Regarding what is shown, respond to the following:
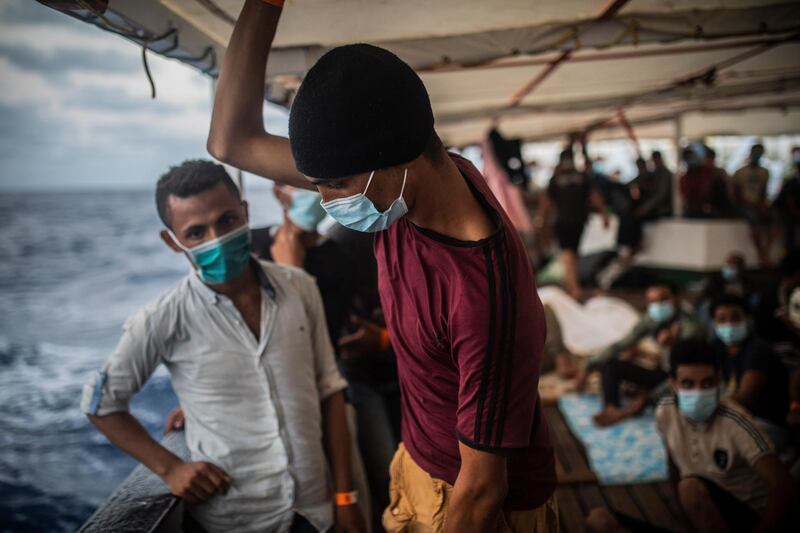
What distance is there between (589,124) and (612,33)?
8.41 meters

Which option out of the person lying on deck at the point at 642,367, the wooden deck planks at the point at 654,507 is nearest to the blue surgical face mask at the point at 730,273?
the person lying on deck at the point at 642,367

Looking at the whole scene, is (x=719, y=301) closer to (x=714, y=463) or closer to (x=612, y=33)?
(x=714, y=463)

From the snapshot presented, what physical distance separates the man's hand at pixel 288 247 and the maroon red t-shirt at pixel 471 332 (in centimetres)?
136

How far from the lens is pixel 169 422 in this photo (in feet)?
7.48

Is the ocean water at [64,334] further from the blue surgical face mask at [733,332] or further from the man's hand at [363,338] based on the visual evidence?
the blue surgical face mask at [733,332]

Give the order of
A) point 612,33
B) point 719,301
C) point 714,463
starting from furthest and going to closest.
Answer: point 719,301 → point 612,33 → point 714,463

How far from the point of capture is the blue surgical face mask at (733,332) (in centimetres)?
383

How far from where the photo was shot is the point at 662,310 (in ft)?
15.9

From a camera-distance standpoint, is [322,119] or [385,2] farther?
[385,2]

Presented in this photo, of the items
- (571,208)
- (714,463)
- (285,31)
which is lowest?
(714,463)

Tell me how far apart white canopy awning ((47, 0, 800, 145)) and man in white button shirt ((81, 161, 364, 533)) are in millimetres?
652

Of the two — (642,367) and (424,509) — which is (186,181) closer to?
(424,509)

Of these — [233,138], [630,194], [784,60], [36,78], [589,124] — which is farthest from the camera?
[36,78]

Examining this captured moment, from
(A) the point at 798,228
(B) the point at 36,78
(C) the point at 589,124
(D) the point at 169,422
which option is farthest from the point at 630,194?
(B) the point at 36,78
